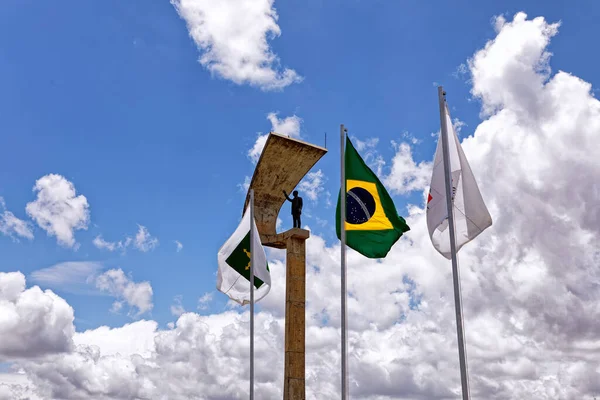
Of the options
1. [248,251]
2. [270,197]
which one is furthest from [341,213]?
[270,197]

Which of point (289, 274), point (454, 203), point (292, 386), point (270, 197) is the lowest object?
point (292, 386)

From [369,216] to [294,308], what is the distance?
28.3ft

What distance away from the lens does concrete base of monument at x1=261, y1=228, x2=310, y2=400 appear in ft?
70.0

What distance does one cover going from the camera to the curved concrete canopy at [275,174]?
23734mm

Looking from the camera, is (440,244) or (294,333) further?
(294,333)

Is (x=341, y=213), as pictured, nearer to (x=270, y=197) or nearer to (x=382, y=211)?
(x=382, y=211)

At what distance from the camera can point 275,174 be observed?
79.8 feet

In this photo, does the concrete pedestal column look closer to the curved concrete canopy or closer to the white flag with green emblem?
the curved concrete canopy

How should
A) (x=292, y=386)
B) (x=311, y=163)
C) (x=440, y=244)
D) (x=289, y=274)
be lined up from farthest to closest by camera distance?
(x=311, y=163) → (x=289, y=274) → (x=292, y=386) → (x=440, y=244)

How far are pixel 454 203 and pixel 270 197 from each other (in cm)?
1303

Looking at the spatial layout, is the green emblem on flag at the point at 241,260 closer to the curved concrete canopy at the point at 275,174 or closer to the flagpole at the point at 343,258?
the flagpole at the point at 343,258

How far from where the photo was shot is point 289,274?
22875 mm

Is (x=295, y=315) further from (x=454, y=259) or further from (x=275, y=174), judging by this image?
(x=454, y=259)

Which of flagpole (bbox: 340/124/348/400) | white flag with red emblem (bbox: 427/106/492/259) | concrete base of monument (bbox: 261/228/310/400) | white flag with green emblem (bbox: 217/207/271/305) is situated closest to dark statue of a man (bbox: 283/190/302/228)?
concrete base of monument (bbox: 261/228/310/400)
